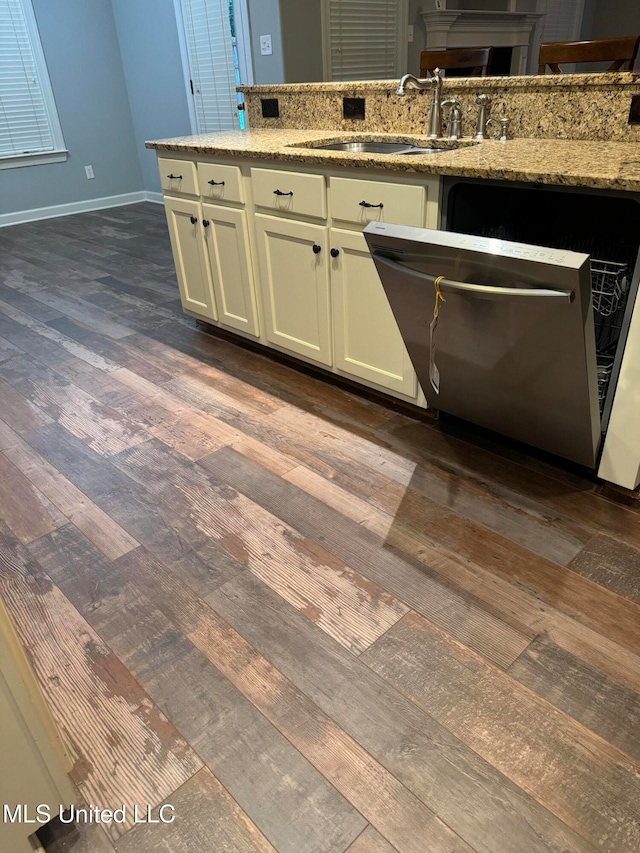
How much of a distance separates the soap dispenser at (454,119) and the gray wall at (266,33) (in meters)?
2.08

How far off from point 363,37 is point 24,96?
315 centimetres

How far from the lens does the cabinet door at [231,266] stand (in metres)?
2.58

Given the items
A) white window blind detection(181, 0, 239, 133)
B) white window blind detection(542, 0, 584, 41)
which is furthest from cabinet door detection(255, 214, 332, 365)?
white window blind detection(542, 0, 584, 41)

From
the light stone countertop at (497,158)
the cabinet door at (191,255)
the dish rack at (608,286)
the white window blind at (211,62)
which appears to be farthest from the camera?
the white window blind at (211,62)

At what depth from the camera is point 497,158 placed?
174cm

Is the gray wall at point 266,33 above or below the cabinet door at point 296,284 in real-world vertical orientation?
above

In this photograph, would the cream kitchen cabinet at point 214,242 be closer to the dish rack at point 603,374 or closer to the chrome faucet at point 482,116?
the chrome faucet at point 482,116

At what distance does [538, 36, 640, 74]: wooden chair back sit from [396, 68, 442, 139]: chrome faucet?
2.66ft

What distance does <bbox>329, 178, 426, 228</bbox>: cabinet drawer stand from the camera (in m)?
1.85

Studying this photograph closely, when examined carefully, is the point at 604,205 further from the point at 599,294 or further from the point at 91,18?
the point at 91,18

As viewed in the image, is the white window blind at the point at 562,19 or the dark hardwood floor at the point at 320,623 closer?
the dark hardwood floor at the point at 320,623

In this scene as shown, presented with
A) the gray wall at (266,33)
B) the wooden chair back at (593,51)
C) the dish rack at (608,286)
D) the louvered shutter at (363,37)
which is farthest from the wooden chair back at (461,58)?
the dish rack at (608,286)

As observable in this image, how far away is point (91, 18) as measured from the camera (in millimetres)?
5559

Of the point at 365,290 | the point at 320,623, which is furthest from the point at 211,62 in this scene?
the point at 320,623
